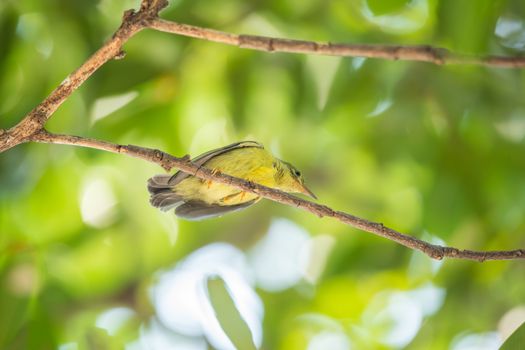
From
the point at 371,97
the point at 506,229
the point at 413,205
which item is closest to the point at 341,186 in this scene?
the point at 413,205

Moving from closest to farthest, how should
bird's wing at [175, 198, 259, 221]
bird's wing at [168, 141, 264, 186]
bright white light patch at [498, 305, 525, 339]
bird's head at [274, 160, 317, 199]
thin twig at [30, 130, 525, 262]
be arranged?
thin twig at [30, 130, 525, 262] → bird's wing at [168, 141, 264, 186] → bird's wing at [175, 198, 259, 221] → bird's head at [274, 160, 317, 199] → bright white light patch at [498, 305, 525, 339]

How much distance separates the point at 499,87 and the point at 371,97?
2.07 feet

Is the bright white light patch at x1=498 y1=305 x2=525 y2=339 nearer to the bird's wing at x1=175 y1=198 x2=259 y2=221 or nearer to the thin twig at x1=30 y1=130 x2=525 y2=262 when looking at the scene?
the bird's wing at x1=175 y1=198 x2=259 y2=221

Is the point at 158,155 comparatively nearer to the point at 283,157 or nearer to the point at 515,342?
the point at 515,342

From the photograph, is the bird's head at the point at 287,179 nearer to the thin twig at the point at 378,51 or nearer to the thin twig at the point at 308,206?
the thin twig at the point at 308,206

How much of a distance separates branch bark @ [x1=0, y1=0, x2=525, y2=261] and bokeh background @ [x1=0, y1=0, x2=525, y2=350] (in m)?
0.80

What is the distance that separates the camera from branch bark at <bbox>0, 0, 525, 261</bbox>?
4.26 ft

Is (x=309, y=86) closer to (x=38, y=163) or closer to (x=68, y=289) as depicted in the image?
(x=38, y=163)

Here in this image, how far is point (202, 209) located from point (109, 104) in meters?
0.72

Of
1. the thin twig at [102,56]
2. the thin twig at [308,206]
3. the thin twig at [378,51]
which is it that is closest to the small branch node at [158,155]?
the thin twig at [308,206]

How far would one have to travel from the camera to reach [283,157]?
3.86 m

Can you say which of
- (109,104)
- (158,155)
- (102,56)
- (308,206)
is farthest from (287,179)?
(102,56)

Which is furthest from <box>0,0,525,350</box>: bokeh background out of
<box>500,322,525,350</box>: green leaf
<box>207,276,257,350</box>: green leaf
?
<box>500,322,525,350</box>: green leaf

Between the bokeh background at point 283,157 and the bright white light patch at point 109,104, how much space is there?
13mm
